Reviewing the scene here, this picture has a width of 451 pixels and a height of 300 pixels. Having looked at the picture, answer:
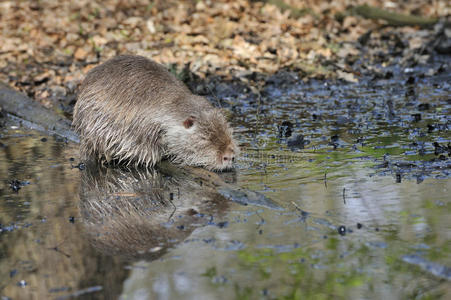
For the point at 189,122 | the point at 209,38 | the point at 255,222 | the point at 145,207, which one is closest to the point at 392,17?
the point at 209,38

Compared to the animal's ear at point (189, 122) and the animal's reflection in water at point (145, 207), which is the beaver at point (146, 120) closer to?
the animal's ear at point (189, 122)

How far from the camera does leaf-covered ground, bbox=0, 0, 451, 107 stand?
10773 mm

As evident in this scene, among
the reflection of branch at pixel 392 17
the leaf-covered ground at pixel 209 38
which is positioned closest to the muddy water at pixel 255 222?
the leaf-covered ground at pixel 209 38

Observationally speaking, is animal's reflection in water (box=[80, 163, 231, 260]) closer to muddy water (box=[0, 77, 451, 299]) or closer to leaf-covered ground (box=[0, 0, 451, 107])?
muddy water (box=[0, 77, 451, 299])

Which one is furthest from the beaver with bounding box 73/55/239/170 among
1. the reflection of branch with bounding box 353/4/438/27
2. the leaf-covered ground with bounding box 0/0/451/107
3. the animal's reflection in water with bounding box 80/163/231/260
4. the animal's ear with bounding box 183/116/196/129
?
the reflection of branch with bounding box 353/4/438/27

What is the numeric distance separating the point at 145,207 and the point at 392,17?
957cm

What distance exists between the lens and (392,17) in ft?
43.1

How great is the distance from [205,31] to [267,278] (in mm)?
9351

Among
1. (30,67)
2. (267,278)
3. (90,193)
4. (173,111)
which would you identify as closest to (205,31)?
(30,67)

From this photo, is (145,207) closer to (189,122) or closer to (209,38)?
(189,122)

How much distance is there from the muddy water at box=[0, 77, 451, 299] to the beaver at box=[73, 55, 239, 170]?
0.83 ft

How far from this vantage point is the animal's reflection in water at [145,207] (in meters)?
4.40

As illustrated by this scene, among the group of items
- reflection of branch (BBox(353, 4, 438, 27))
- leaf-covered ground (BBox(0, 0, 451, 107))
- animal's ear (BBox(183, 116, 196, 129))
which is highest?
reflection of branch (BBox(353, 4, 438, 27))

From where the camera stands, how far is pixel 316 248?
4.10m
